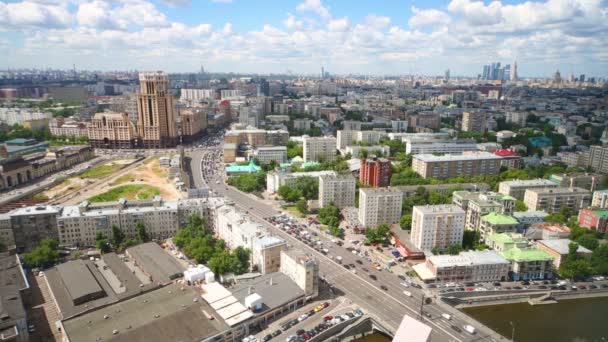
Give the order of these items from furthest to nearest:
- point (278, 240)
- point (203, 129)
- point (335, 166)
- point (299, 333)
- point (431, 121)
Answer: point (431, 121), point (203, 129), point (335, 166), point (278, 240), point (299, 333)

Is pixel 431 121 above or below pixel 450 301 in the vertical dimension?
above

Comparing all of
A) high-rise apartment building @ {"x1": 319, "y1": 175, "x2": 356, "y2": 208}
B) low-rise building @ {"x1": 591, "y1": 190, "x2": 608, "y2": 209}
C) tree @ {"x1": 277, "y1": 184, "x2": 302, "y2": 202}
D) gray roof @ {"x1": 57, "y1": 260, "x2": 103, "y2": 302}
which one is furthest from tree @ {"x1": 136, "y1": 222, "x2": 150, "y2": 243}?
low-rise building @ {"x1": 591, "y1": 190, "x2": 608, "y2": 209}

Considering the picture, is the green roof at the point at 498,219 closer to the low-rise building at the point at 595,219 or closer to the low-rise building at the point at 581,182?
the low-rise building at the point at 595,219

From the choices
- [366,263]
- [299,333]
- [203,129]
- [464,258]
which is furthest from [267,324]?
[203,129]

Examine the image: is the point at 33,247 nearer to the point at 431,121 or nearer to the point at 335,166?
the point at 335,166

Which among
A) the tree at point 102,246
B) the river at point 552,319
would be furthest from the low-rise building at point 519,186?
the tree at point 102,246
